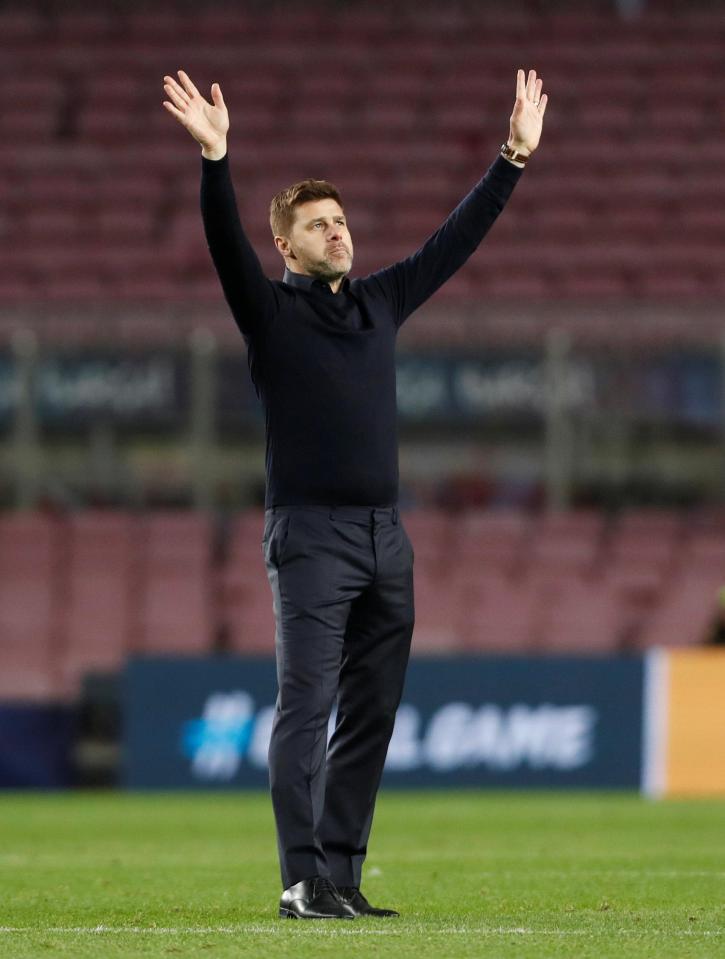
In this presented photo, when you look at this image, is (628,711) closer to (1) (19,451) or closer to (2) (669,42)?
(1) (19,451)

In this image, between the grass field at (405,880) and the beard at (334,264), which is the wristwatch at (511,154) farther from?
the grass field at (405,880)

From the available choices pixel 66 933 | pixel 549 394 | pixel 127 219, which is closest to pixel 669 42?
pixel 127 219

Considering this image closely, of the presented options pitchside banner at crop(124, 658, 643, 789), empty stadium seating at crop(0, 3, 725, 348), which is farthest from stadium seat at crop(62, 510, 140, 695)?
empty stadium seating at crop(0, 3, 725, 348)

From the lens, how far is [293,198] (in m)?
5.00

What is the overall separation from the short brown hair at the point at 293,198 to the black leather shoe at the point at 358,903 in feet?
5.59

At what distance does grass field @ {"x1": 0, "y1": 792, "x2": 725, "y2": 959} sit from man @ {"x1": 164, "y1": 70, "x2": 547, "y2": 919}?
11.5 inches

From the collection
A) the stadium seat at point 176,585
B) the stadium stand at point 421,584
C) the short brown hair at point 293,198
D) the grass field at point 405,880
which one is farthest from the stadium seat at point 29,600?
the short brown hair at point 293,198

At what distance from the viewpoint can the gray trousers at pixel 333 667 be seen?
193 inches

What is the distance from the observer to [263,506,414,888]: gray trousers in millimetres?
4902

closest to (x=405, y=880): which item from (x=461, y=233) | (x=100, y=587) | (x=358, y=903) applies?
(x=358, y=903)

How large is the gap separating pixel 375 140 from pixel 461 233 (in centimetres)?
1269

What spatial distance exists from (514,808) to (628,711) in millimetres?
1604

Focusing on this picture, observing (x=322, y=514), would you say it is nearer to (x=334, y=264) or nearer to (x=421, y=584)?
(x=334, y=264)

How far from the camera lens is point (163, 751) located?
1194 cm
